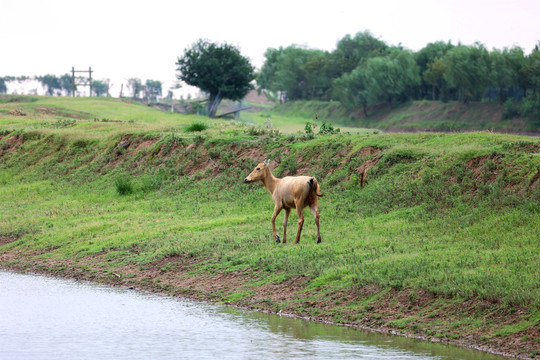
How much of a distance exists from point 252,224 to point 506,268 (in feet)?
25.7

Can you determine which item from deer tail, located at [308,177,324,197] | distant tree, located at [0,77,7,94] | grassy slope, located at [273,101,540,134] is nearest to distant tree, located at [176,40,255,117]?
grassy slope, located at [273,101,540,134]

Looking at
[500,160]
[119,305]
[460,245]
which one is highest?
[500,160]

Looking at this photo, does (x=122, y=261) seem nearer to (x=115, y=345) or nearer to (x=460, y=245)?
(x=115, y=345)

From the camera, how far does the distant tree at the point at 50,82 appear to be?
5733 inches

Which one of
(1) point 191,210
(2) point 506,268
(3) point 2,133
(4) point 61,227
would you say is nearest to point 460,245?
(2) point 506,268

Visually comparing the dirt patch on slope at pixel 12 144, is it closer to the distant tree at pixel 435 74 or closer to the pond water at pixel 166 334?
the pond water at pixel 166 334

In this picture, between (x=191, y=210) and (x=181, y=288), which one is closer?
(x=181, y=288)

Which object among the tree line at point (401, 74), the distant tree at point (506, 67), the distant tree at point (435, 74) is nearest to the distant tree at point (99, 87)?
the tree line at point (401, 74)

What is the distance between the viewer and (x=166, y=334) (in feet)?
37.4

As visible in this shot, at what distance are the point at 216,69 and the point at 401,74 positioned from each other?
28.7 meters

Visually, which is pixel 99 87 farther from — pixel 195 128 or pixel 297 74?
pixel 195 128

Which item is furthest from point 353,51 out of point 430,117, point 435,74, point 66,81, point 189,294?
point 189,294

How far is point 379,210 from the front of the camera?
17.7m

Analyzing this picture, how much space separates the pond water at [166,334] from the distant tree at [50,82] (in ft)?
456
